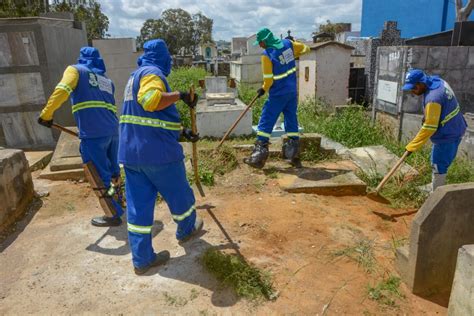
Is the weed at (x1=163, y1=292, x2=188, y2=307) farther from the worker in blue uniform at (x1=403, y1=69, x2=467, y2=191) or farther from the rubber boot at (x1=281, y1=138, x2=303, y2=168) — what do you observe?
the rubber boot at (x1=281, y1=138, x2=303, y2=168)

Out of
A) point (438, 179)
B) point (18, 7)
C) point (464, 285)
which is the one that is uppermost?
point (18, 7)

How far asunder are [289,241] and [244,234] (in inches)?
17.1

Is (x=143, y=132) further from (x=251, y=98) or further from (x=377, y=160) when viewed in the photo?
(x=251, y=98)

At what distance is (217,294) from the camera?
282cm

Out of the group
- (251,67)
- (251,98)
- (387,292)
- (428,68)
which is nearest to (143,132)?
(387,292)

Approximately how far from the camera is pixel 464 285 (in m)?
2.29

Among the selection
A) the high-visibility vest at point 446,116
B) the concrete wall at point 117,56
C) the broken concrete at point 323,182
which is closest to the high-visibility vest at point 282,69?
the broken concrete at point 323,182

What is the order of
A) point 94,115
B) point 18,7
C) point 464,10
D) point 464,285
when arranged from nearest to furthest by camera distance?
point 464,285 < point 94,115 < point 464,10 < point 18,7

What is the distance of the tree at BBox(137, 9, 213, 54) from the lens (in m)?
43.6

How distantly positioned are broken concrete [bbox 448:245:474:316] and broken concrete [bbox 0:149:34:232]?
416cm

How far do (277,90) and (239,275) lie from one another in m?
2.79

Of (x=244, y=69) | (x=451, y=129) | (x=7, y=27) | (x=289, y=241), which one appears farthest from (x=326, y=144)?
(x=244, y=69)

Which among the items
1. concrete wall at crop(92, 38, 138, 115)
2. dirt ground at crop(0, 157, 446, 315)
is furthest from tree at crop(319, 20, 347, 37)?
dirt ground at crop(0, 157, 446, 315)

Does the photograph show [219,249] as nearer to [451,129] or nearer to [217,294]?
[217,294]
